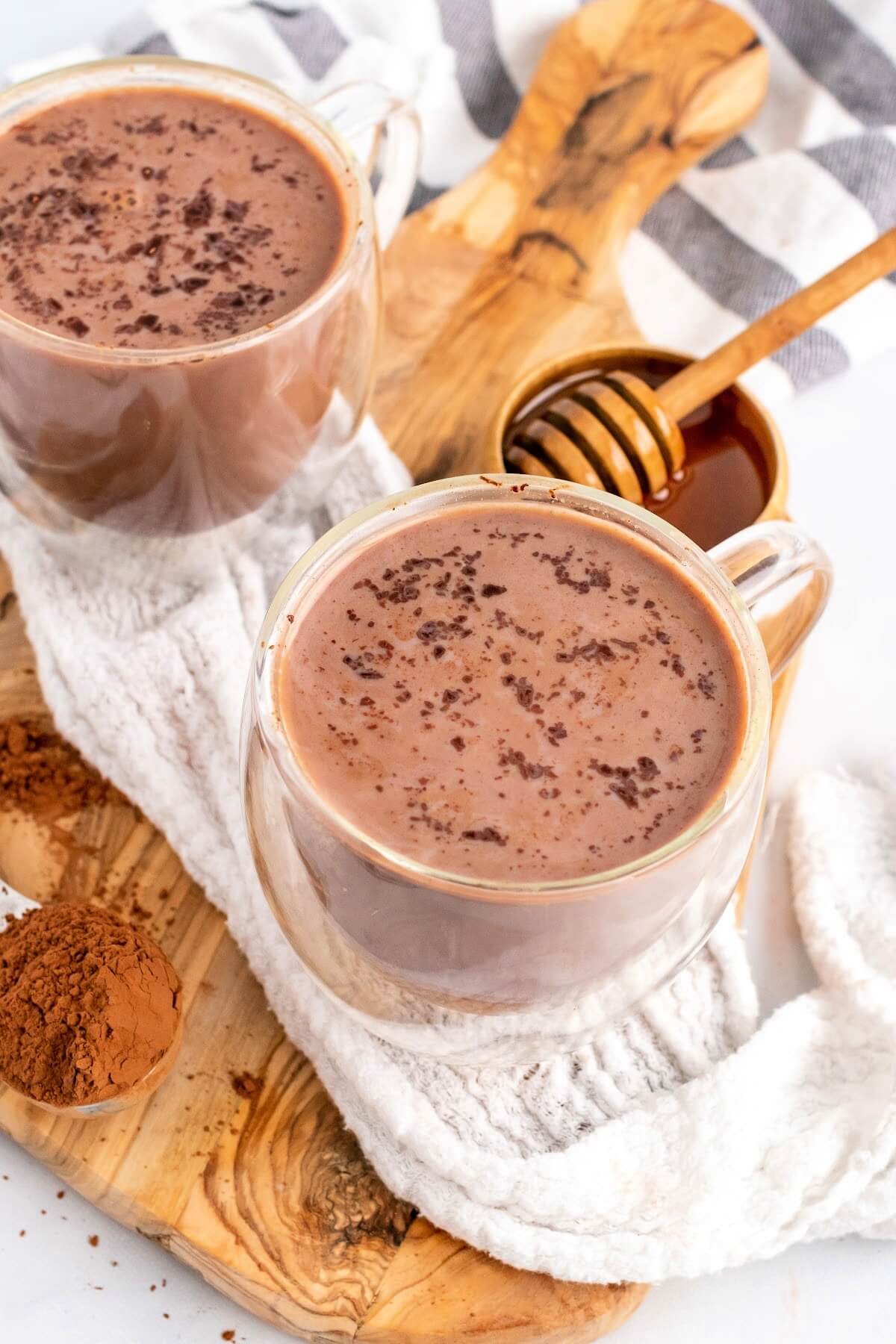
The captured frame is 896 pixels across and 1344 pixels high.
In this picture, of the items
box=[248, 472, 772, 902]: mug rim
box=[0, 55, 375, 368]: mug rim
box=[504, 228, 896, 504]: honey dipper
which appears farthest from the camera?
box=[504, 228, 896, 504]: honey dipper

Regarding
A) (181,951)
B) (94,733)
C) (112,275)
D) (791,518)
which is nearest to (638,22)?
(791,518)

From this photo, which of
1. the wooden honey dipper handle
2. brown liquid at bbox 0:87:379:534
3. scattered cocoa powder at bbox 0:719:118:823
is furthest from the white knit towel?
the wooden honey dipper handle

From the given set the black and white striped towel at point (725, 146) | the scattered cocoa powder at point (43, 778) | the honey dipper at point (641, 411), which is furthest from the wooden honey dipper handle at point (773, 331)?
the scattered cocoa powder at point (43, 778)

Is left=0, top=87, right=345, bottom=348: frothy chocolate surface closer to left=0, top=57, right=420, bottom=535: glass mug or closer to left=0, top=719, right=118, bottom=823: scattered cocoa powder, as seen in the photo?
left=0, top=57, right=420, bottom=535: glass mug

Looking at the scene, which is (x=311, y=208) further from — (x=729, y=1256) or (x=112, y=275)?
(x=729, y=1256)

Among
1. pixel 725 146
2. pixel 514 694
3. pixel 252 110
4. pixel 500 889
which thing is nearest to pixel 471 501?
pixel 514 694

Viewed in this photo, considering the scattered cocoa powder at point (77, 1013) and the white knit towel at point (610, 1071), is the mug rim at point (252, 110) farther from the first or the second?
the scattered cocoa powder at point (77, 1013)

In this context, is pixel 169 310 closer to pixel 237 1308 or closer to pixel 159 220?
pixel 159 220
